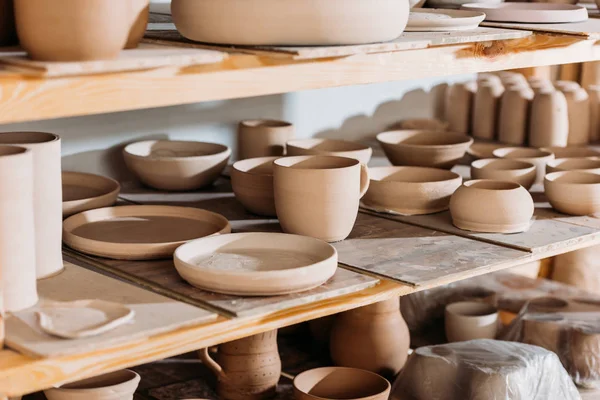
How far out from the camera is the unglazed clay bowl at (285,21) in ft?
4.72

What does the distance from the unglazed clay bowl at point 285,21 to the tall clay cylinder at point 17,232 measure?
33 centimetres

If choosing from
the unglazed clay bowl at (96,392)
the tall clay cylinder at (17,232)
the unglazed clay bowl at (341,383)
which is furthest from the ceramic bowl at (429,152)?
the tall clay cylinder at (17,232)

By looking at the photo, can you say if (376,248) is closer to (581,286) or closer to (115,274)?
(115,274)

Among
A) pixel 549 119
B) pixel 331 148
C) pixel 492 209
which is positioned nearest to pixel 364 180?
pixel 492 209

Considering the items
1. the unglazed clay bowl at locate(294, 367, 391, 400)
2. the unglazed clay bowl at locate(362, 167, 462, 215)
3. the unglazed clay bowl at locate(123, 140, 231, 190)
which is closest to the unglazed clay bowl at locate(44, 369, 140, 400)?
the unglazed clay bowl at locate(294, 367, 391, 400)

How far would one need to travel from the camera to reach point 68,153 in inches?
79.8

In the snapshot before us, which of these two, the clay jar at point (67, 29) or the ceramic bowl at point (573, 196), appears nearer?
the clay jar at point (67, 29)

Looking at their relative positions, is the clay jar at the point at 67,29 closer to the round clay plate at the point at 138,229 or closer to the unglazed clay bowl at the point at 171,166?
the round clay plate at the point at 138,229

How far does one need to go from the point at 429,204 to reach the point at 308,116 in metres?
0.61

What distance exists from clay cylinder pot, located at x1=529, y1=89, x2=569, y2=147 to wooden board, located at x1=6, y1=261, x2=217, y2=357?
1347 millimetres

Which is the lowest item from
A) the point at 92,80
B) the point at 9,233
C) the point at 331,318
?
the point at 331,318

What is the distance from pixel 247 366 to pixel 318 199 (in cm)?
40

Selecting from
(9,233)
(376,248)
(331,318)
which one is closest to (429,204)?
(376,248)

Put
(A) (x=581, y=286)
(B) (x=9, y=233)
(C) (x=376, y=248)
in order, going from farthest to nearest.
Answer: (A) (x=581, y=286), (C) (x=376, y=248), (B) (x=9, y=233)
